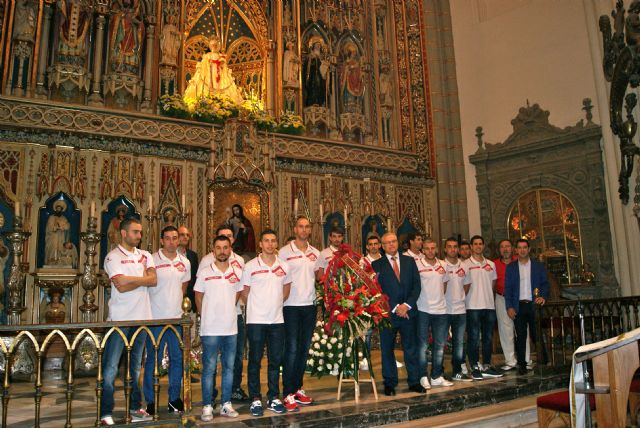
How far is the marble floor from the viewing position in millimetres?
4648

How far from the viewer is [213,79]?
36.3 feet

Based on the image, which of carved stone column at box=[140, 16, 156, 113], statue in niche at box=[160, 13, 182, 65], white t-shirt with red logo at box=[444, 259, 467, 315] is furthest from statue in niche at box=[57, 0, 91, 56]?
white t-shirt with red logo at box=[444, 259, 467, 315]

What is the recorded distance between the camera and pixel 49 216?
8828 millimetres

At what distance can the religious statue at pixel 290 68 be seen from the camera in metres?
11.8

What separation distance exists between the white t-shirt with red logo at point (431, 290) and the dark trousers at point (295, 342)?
1394 mm

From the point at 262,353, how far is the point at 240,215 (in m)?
5.59

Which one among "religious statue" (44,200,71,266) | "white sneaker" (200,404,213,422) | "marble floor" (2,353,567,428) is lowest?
"marble floor" (2,353,567,428)

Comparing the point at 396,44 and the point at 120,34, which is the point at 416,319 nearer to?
the point at 120,34

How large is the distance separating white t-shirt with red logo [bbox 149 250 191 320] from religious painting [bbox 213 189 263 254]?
4917 millimetres

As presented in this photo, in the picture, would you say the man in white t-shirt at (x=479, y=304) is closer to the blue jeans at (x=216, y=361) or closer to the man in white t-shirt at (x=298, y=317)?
the man in white t-shirt at (x=298, y=317)

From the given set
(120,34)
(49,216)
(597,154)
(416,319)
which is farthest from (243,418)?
(597,154)

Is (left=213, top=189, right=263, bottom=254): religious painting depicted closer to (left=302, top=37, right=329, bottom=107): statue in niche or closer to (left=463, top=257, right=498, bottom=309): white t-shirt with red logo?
(left=302, top=37, right=329, bottom=107): statue in niche

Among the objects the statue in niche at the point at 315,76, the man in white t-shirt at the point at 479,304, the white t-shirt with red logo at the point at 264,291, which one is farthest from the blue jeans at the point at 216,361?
the statue in niche at the point at 315,76

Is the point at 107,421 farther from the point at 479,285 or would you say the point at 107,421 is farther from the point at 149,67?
the point at 149,67
